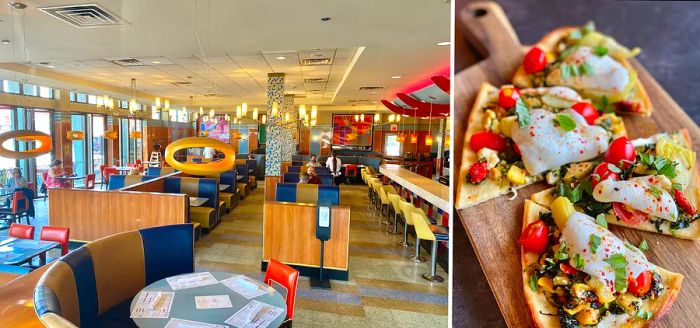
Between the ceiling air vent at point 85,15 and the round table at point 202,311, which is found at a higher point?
the ceiling air vent at point 85,15

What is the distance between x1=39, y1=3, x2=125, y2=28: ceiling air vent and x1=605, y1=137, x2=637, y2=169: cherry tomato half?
3.97 metres

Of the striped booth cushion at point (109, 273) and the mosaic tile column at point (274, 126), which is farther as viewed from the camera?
the mosaic tile column at point (274, 126)

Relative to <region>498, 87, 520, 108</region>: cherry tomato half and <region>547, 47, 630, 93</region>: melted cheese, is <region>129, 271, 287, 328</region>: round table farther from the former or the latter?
<region>547, 47, 630, 93</region>: melted cheese

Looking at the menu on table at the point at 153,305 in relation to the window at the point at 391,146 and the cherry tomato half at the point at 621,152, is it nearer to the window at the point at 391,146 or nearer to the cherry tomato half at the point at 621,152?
the cherry tomato half at the point at 621,152

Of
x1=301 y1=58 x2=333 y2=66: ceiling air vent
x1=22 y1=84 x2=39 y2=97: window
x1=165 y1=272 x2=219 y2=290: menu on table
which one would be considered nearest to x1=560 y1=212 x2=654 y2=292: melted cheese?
x1=165 y1=272 x2=219 y2=290: menu on table

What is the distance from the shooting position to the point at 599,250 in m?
0.68

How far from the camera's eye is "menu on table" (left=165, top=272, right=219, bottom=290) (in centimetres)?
220

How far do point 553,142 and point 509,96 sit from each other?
0.48 feet

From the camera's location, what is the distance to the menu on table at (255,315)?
5.94 feet

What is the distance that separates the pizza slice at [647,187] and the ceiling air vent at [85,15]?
3.98m

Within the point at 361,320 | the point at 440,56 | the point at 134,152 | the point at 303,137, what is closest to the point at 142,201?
the point at 361,320

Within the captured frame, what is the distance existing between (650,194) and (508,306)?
0.41 m

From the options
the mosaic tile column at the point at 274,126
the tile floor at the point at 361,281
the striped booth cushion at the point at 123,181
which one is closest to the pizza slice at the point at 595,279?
the tile floor at the point at 361,281

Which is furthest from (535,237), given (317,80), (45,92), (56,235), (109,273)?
(45,92)
